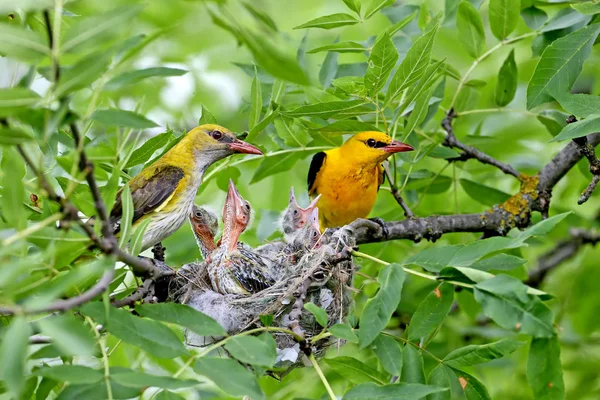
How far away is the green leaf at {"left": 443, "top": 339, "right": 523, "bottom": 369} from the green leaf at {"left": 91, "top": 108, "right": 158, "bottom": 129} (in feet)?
5.26

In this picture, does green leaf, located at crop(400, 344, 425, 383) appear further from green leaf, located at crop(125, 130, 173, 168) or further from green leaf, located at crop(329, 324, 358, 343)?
green leaf, located at crop(125, 130, 173, 168)

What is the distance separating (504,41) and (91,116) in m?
2.91

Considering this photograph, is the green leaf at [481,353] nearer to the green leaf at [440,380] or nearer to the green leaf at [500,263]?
the green leaf at [440,380]

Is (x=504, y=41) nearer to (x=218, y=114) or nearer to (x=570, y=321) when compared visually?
(x=570, y=321)

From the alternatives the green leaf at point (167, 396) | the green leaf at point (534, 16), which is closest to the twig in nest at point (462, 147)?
the green leaf at point (534, 16)

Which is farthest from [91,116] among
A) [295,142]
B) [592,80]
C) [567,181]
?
[592,80]

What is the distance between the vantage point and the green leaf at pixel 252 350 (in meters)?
2.58

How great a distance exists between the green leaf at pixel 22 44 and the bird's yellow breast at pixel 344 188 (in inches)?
148

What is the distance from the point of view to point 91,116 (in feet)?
7.84

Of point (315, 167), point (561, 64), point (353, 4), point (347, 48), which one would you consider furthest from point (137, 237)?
point (315, 167)

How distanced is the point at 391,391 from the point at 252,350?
0.57 m

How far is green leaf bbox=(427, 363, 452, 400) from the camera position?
3.01 m

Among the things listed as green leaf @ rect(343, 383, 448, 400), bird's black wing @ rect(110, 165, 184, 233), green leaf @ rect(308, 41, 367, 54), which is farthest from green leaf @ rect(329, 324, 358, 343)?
bird's black wing @ rect(110, 165, 184, 233)

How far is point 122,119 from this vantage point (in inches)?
93.4
